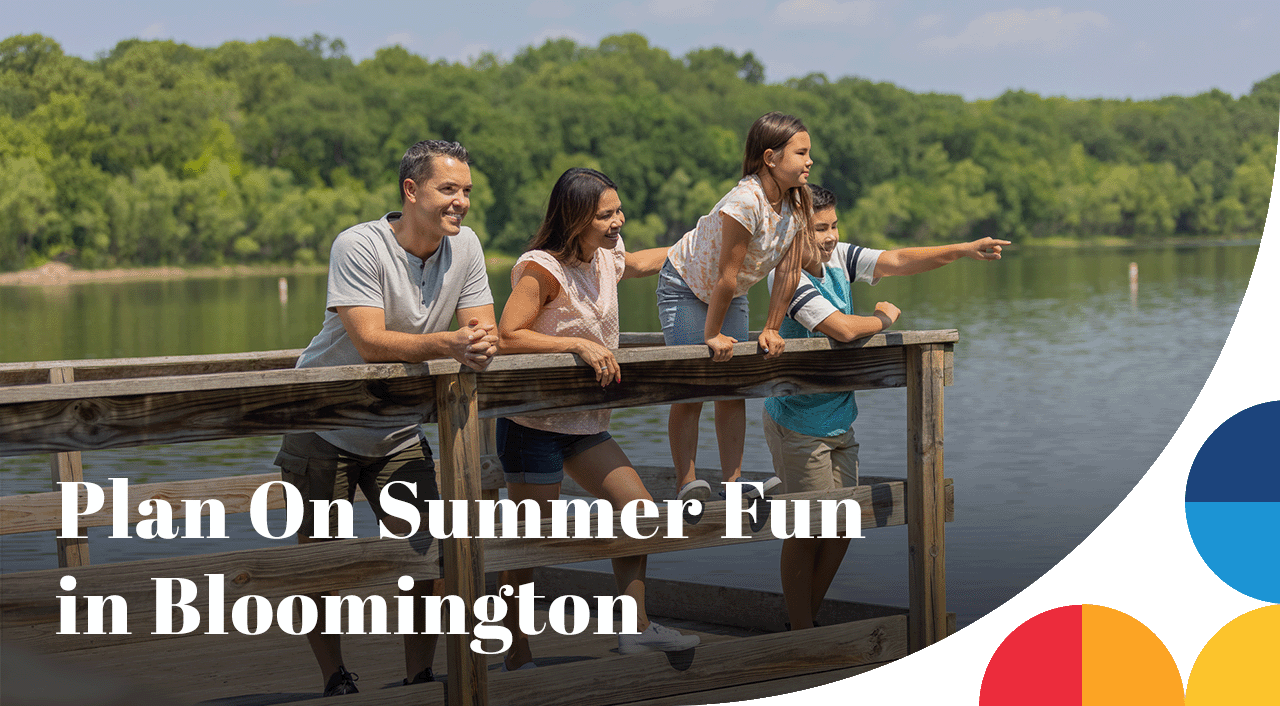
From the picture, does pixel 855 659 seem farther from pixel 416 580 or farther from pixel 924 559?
pixel 416 580

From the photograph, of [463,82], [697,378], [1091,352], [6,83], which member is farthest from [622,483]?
[463,82]

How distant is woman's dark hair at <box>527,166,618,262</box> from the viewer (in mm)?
4965

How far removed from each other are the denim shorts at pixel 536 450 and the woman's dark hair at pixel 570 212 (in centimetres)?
64

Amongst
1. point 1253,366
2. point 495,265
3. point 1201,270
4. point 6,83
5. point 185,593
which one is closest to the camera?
point 185,593

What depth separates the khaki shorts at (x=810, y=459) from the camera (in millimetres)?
5797

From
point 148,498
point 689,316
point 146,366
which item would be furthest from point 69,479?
point 689,316

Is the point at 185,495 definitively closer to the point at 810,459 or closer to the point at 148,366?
the point at 148,366

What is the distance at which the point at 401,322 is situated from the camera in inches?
186

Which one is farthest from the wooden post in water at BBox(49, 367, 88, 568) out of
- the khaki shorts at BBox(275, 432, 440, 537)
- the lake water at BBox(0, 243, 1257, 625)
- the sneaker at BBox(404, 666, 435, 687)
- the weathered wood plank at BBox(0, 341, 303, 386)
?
the lake water at BBox(0, 243, 1257, 625)

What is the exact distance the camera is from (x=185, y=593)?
4.32m

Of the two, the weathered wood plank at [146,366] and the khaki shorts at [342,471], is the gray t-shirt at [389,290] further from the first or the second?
the weathered wood plank at [146,366]

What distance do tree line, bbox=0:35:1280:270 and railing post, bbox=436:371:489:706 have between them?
3348 inches

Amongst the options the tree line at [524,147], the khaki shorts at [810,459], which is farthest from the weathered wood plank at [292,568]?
the tree line at [524,147]

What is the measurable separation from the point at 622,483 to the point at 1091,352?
1074 inches
